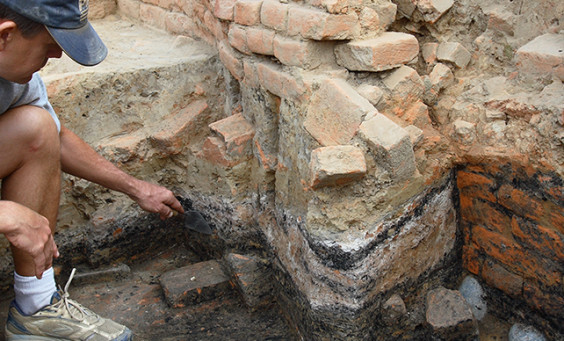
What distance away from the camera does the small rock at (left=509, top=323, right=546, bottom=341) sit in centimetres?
232

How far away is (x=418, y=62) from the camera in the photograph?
8.29 ft

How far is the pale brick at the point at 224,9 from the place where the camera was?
2695 millimetres

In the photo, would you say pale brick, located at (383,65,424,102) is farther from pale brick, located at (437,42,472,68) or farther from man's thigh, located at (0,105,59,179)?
man's thigh, located at (0,105,59,179)

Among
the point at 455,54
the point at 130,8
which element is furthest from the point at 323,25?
the point at 130,8

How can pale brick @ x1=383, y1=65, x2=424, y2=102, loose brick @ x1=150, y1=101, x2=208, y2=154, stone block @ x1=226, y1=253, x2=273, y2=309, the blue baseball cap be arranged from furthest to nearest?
loose brick @ x1=150, y1=101, x2=208, y2=154, stone block @ x1=226, y1=253, x2=273, y2=309, pale brick @ x1=383, y1=65, x2=424, y2=102, the blue baseball cap

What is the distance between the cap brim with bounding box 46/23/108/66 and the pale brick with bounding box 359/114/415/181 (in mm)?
966

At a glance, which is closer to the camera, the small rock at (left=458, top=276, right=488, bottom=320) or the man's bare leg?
the man's bare leg

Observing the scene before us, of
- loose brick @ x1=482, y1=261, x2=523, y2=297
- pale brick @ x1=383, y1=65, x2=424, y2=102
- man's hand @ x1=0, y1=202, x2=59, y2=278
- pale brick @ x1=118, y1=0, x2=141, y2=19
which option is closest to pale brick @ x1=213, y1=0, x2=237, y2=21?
pale brick @ x1=383, y1=65, x2=424, y2=102

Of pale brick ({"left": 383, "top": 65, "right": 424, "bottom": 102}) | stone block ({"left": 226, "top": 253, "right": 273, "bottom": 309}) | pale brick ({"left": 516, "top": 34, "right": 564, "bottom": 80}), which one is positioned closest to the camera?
pale brick ({"left": 516, "top": 34, "right": 564, "bottom": 80})

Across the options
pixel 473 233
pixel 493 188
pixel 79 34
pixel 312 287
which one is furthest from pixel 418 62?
pixel 79 34

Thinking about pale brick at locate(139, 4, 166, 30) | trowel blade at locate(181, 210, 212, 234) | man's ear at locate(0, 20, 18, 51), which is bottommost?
trowel blade at locate(181, 210, 212, 234)

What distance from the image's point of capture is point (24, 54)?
1.81 meters

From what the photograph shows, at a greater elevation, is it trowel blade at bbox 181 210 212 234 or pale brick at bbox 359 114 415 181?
pale brick at bbox 359 114 415 181

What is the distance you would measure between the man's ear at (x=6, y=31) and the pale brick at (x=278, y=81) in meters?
1.05
